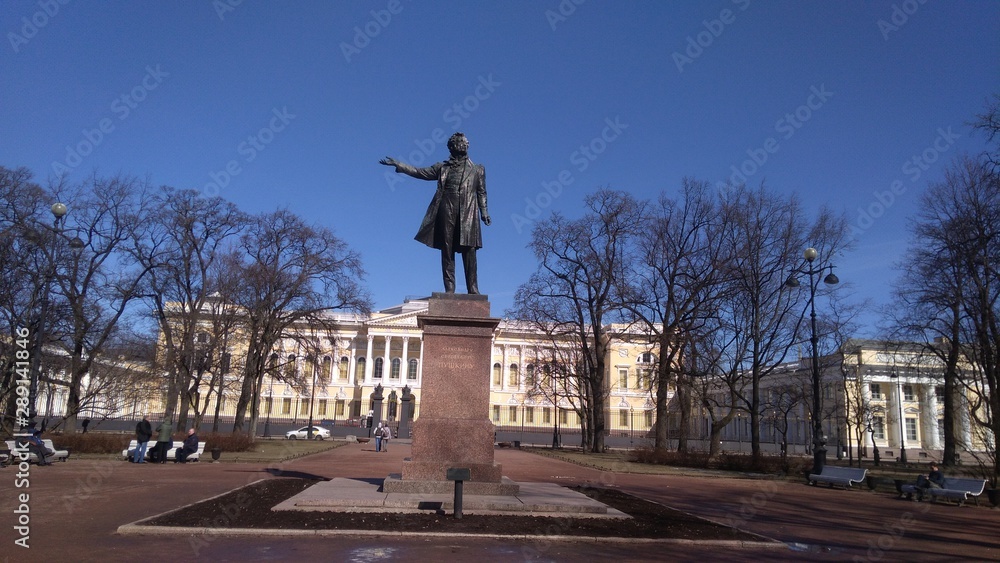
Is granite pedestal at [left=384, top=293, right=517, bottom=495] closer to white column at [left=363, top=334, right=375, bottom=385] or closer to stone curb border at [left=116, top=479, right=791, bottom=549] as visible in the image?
stone curb border at [left=116, top=479, right=791, bottom=549]

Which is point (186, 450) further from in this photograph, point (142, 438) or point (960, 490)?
point (960, 490)

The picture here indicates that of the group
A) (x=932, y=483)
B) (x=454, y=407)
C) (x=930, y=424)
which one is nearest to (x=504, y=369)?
(x=930, y=424)

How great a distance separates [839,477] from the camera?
2281cm

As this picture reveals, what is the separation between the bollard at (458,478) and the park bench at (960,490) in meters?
15.0

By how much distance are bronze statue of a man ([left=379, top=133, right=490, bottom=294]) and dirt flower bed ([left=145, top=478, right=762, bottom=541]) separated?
4714 mm

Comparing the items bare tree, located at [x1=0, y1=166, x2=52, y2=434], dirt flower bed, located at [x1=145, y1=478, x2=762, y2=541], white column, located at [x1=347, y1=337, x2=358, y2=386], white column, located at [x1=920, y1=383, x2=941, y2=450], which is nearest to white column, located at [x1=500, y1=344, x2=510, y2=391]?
white column, located at [x1=347, y1=337, x2=358, y2=386]

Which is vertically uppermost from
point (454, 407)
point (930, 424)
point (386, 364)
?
point (386, 364)

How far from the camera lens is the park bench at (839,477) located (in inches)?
885

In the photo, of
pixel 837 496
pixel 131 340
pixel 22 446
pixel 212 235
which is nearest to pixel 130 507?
pixel 22 446

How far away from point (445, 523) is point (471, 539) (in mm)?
891

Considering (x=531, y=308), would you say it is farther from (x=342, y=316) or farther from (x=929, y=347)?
(x=342, y=316)

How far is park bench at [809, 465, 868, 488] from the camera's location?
22469mm

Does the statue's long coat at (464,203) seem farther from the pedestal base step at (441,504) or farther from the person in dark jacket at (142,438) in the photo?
the person in dark jacket at (142,438)

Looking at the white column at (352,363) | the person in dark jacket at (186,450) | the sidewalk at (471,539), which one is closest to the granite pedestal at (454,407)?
the sidewalk at (471,539)
